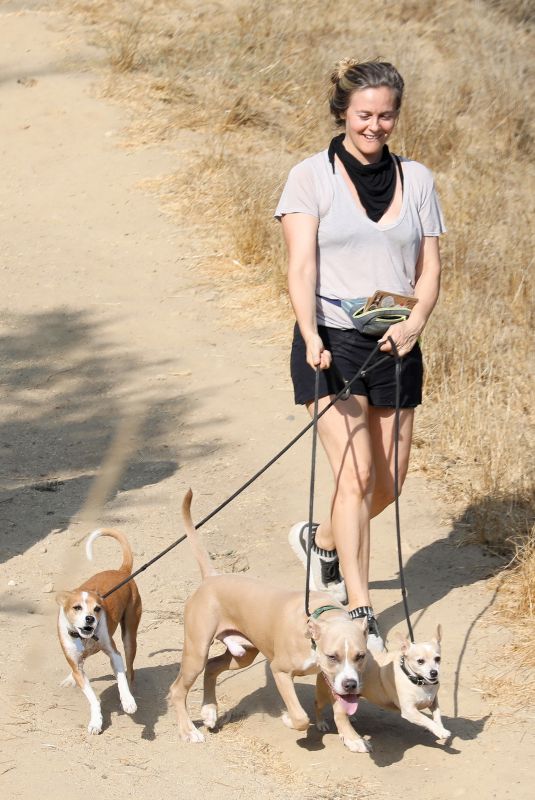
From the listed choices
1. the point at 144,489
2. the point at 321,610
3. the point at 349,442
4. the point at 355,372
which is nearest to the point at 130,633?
the point at 321,610

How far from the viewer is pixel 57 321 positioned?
9617mm

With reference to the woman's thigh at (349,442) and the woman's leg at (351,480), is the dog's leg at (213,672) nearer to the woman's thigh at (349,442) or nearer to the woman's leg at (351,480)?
the woman's leg at (351,480)

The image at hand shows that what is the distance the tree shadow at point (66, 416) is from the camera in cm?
706

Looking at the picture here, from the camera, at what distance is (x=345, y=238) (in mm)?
4695

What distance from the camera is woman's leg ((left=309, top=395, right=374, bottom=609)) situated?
15.7 ft

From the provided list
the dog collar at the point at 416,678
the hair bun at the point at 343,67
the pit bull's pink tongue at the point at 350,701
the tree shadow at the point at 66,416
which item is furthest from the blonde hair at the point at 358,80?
the tree shadow at the point at 66,416

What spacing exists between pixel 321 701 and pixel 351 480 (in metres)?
0.88

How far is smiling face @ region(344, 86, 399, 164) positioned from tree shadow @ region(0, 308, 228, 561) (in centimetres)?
307

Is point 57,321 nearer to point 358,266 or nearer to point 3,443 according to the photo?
point 3,443

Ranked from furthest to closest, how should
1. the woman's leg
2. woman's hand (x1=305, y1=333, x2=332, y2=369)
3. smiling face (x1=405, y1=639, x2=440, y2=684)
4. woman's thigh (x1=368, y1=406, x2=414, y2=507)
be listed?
1. woman's thigh (x1=368, y1=406, x2=414, y2=507)
2. the woman's leg
3. woman's hand (x1=305, y1=333, x2=332, y2=369)
4. smiling face (x1=405, y1=639, x2=440, y2=684)

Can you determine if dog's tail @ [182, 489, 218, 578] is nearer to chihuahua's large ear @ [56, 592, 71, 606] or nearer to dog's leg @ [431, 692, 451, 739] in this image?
chihuahua's large ear @ [56, 592, 71, 606]

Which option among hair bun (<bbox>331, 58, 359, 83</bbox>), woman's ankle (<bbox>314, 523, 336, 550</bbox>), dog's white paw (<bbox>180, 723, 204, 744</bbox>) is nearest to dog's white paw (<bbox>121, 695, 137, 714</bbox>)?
dog's white paw (<bbox>180, 723, 204, 744</bbox>)

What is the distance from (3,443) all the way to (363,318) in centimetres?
400

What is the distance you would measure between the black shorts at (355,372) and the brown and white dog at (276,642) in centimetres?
70
